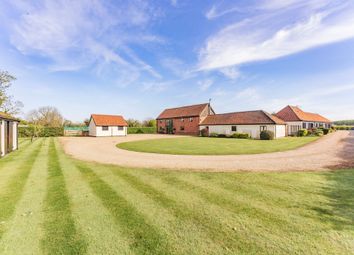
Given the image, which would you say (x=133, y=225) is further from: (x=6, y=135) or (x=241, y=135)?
(x=241, y=135)

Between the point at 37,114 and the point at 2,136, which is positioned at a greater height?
the point at 37,114

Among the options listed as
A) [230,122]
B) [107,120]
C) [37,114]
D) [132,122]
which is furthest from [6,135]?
[37,114]

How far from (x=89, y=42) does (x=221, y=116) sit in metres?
28.6

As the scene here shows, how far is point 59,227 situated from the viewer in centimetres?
393

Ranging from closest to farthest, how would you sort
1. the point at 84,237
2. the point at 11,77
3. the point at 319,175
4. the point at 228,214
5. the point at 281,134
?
the point at 84,237, the point at 228,214, the point at 319,175, the point at 11,77, the point at 281,134

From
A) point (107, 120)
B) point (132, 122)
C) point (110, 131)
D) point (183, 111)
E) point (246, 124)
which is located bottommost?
point (110, 131)

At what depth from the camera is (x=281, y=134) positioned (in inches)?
1281

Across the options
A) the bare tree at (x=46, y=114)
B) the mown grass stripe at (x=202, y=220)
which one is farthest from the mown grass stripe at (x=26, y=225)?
the bare tree at (x=46, y=114)

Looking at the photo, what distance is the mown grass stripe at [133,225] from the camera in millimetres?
3240

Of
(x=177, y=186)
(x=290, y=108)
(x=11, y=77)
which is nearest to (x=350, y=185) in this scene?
(x=177, y=186)

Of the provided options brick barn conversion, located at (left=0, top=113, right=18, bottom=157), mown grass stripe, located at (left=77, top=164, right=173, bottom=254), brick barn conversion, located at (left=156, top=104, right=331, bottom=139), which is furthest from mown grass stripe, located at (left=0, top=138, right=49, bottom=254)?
brick barn conversion, located at (left=156, top=104, right=331, bottom=139)

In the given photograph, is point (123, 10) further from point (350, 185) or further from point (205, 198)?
point (350, 185)

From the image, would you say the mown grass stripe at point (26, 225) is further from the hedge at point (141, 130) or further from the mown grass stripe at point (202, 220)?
the hedge at point (141, 130)

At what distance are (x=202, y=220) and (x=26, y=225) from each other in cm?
383
